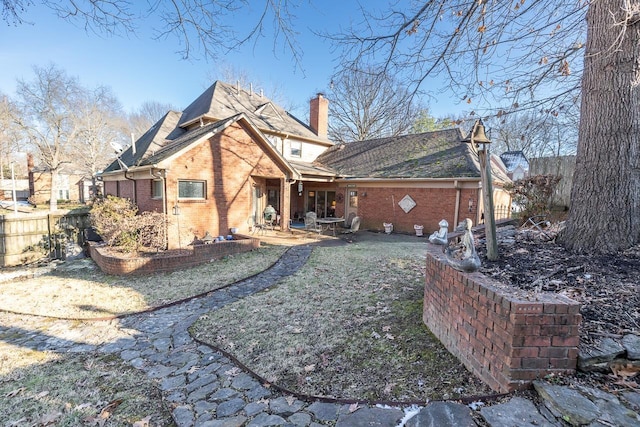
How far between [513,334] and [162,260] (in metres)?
8.77

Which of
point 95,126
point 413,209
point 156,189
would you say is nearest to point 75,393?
point 156,189

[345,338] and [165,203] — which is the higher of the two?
[165,203]

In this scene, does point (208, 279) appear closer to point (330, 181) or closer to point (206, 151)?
point (206, 151)

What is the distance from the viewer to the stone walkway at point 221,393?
197 centimetres

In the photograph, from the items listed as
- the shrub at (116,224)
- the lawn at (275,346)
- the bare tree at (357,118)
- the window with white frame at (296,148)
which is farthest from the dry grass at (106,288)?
the bare tree at (357,118)

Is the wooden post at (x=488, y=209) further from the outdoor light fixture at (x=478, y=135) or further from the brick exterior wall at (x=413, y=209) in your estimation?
the brick exterior wall at (x=413, y=209)

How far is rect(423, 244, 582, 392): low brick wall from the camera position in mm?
2188

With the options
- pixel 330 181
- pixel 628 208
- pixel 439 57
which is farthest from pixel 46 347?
pixel 330 181

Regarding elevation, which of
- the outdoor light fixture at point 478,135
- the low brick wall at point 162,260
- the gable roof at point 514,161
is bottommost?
the low brick wall at point 162,260

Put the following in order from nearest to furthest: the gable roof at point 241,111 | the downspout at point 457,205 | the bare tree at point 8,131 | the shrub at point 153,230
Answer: the shrub at point 153,230, the downspout at point 457,205, the gable roof at point 241,111, the bare tree at point 8,131

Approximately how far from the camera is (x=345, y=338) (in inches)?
155

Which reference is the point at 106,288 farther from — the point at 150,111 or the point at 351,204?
the point at 150,111

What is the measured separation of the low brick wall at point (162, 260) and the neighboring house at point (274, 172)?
6.08ft

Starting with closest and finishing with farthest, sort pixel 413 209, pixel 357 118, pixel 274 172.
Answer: pixel 274 172 < pixel 413 209 < pixel 357 118
